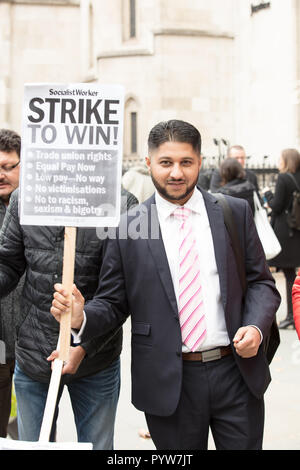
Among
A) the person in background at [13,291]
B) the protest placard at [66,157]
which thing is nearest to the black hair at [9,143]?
the person in background at [13,291]

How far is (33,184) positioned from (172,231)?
0.59 metres

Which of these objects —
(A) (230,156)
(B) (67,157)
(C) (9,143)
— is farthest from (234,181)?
(B) (67,157)

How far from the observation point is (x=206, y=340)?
278cm

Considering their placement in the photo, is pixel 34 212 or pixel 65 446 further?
pixel 34 212

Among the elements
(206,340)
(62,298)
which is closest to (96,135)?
(62,298)

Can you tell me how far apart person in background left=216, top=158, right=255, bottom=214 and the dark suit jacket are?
4526 mm

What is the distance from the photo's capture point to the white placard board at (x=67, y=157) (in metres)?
2.77

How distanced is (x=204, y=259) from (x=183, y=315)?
0.24 m

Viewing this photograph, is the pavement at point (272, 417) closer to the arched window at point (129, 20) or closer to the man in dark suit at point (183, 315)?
the man in dark suit at point (183, 315)

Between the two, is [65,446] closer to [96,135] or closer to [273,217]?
[96,135]

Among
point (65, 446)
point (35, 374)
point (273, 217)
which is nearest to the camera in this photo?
point (65, 446)

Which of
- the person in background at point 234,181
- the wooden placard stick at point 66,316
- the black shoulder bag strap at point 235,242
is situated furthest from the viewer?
the person in background at point 234,181

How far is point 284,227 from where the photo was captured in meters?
8.26

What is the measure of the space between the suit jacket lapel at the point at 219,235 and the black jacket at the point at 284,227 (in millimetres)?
5196
